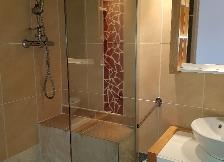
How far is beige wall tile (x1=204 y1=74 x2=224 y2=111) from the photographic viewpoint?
166 centimetres

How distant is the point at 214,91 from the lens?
1.68 metres

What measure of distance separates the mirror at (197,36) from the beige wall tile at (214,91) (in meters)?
0.06

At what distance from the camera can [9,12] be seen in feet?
6.03

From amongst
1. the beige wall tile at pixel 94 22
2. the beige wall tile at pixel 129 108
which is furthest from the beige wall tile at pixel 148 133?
the beige wall tile at pixel 94 22

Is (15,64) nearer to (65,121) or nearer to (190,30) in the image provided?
(65,121)

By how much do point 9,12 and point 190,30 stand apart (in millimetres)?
1395

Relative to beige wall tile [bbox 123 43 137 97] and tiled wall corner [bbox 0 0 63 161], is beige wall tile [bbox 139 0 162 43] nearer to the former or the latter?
beige wall tile [bbox 123 43 137 97]

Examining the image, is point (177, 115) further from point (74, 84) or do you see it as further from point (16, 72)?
point (16, 72)

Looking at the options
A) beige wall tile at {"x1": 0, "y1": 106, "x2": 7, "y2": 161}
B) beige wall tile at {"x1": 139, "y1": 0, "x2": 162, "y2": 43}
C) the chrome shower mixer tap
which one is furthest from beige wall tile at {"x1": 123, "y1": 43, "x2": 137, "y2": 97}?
beige wall tile at {"x1": 0, "y1": 106, "x2": 7, "y2": 161}

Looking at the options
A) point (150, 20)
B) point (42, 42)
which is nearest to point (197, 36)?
point (150, 20)

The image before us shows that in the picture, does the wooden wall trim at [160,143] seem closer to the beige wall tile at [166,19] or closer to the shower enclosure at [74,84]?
the shower enclosure at [74,84]

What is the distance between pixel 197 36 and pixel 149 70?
0.44 m

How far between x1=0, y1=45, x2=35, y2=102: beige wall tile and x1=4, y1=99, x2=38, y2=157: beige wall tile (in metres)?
0.09

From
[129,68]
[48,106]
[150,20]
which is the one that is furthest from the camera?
[48,106]
